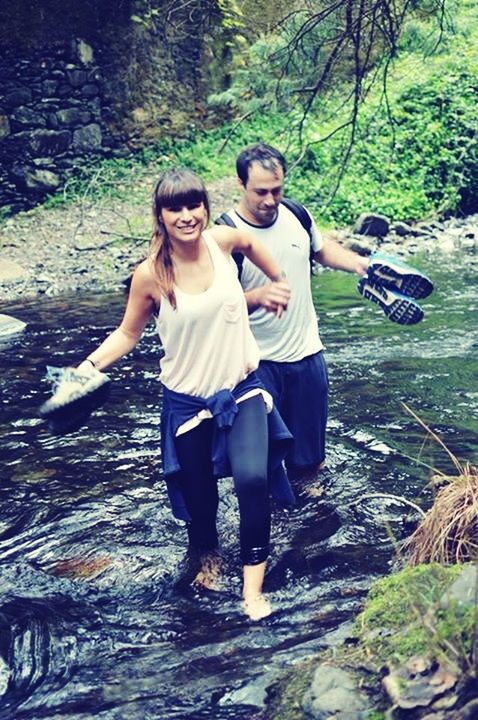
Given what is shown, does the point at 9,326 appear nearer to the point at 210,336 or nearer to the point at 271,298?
the point at 271,298

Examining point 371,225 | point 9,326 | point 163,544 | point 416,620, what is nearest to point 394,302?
point 163,544

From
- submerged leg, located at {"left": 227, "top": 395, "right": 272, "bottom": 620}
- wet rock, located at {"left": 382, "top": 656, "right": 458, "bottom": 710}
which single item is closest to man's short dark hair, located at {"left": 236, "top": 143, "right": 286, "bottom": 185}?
submerged leg, located at {"left": 227, "top": 395, "right": 272, "bottom": 620}

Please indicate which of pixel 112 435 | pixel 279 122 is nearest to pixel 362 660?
pixel 112 435

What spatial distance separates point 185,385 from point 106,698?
1404 millimetres

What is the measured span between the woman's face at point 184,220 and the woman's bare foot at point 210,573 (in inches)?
64.1

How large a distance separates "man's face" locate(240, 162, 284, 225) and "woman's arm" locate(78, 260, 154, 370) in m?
0.87

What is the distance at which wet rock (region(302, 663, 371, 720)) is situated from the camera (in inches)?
113

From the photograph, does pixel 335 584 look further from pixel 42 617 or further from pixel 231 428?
pixel 42 617

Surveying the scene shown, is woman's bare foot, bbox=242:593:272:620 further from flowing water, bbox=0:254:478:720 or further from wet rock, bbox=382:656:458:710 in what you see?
wet rock, bbox=382:656:458:710

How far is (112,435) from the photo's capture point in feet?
23.8

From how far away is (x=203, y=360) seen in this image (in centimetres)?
425

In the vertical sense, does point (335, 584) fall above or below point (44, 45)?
below

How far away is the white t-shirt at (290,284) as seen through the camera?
4992 millimetres

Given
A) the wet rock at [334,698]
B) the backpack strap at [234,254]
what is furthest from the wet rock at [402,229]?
the wet rock at [334,698]
